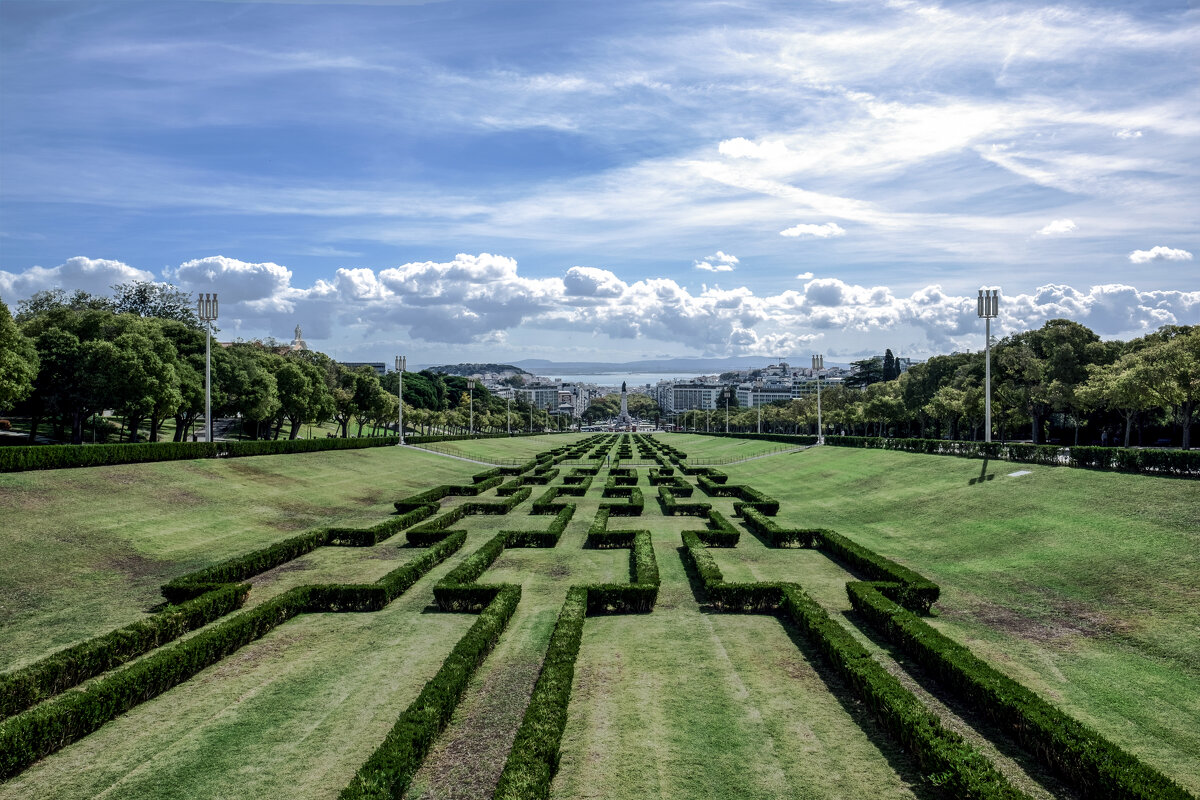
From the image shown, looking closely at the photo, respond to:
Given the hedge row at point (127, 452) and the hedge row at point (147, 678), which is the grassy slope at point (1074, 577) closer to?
the hedge row at point (147, 678)

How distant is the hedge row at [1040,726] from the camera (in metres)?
8.90

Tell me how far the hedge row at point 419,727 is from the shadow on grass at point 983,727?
8.49 meters

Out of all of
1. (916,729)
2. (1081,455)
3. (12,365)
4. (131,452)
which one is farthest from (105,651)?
(12,365)

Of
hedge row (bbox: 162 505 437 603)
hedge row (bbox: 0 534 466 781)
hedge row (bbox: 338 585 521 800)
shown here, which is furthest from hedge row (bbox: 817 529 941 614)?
hedge row (bbox: 162 505 437 603)

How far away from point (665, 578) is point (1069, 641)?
10.7 m

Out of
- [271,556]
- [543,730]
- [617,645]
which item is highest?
[543,730]

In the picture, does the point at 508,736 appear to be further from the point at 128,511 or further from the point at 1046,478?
the point at 1046,478

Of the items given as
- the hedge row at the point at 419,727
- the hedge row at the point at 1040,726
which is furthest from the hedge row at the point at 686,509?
the hedge row at the point at 419,727

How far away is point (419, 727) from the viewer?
33.9ft

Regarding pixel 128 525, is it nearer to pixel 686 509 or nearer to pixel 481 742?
pixel 481 742

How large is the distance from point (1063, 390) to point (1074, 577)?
48.6m

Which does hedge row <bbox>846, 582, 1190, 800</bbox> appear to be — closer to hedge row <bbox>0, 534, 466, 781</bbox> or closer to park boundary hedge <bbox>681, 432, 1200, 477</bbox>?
hedge row <bbox>0, 534, 466, 781</bbox>

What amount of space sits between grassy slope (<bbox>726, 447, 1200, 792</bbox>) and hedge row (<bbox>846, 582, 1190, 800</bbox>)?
60.7 inches

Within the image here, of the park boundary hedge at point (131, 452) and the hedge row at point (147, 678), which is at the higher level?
Answer: the park boundary hedge at point (131, 452)
